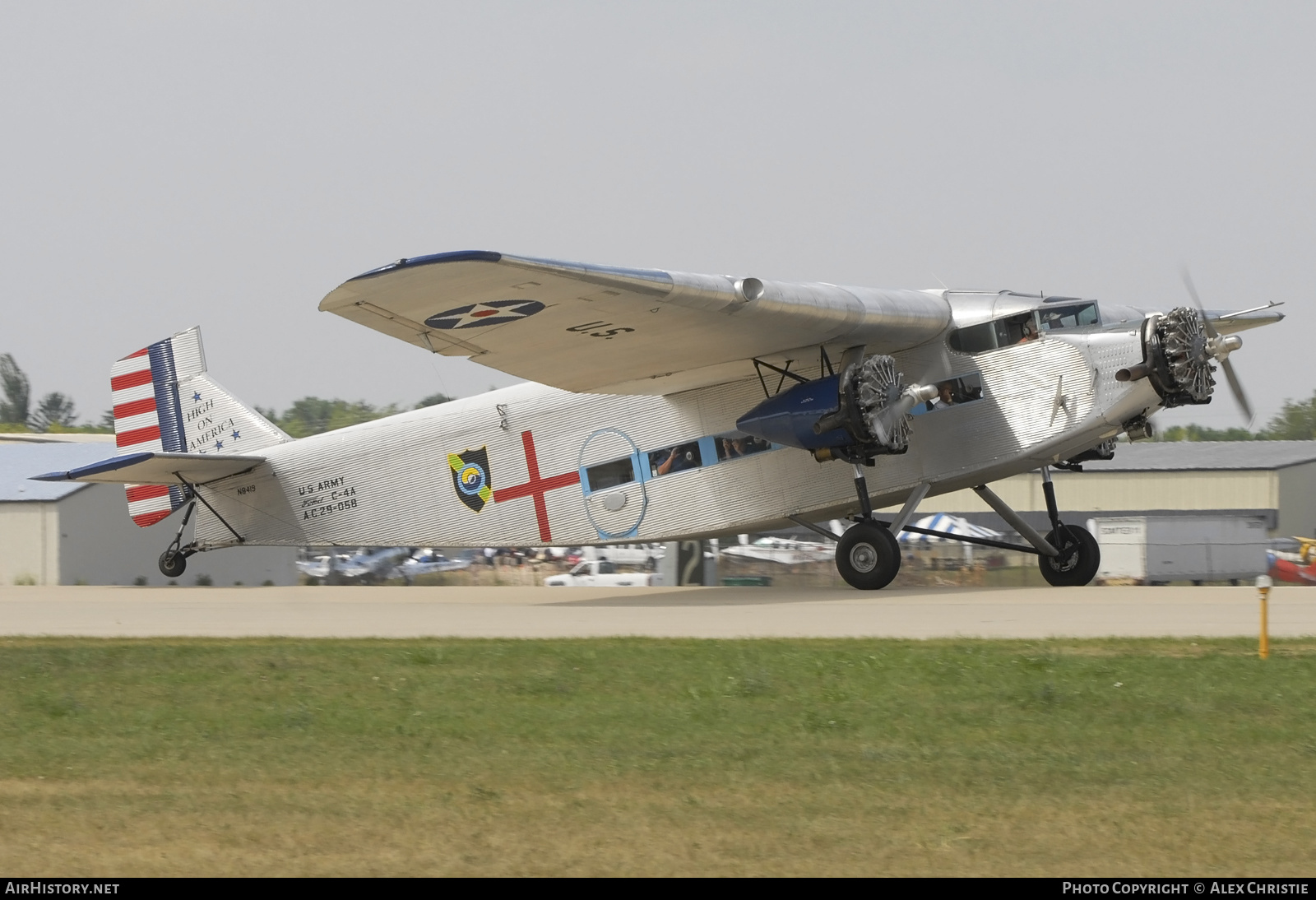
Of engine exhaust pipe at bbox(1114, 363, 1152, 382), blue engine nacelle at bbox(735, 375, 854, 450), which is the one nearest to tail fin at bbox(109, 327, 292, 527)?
blue engine nacelle at bbox(735, 375, 854, 450)

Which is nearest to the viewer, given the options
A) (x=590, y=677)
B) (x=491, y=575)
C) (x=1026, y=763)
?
(x=1026, y=763)

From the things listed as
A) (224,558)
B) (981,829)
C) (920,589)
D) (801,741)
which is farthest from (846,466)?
(224,558)

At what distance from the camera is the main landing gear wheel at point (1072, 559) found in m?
→ 21.3

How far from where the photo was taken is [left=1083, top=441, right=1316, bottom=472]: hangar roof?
51.5 metres

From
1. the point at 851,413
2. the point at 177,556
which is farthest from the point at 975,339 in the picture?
the point at 177,556

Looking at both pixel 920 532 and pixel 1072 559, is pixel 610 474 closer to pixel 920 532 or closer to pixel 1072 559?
pixel 920 532

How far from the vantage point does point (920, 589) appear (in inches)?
→ 830

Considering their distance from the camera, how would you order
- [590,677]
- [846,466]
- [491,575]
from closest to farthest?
[590,677] → [846,466] → [491,575]

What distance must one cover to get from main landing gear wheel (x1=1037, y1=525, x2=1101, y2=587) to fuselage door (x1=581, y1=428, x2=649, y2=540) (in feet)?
21.4

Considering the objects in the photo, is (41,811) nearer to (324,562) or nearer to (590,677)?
(590,677)

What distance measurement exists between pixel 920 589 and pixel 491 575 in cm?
1311

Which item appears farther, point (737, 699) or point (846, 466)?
point (846, 466)

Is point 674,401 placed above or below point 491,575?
above

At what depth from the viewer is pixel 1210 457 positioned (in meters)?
53.2
